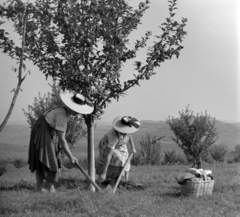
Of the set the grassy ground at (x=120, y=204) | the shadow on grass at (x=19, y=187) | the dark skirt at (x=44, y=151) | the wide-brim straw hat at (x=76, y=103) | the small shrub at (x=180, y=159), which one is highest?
the wide-brim straw hat at (x=76, y=103)

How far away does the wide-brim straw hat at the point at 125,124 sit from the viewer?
664 centimetres

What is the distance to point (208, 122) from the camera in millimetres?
14211

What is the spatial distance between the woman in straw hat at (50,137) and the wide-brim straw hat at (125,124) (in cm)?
68

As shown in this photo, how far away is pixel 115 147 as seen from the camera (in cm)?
699

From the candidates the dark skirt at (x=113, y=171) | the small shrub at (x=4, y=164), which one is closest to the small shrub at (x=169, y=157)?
the small shrub at (x=4, y=164)

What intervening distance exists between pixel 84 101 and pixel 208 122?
8969 millimetres

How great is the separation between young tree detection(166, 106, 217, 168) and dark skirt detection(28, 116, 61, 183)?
28.0 ft

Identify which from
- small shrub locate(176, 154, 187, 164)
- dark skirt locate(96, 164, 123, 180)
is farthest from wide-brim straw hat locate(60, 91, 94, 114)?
small shrub locate(176, 154, 187, 164)

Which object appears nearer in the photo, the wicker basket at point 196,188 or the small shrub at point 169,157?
the wicker basket at point 196,188

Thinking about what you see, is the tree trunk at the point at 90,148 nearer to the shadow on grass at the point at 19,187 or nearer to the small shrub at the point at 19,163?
the shadow on grass at the point at 19,187

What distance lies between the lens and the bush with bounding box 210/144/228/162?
18.0m

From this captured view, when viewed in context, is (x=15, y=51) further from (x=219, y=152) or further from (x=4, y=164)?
(x=219, y=152)

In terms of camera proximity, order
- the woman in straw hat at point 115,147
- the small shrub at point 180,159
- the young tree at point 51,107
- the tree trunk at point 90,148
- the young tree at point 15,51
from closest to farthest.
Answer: the young tree at point 15,51, the woman in straw hat at point 115,147, the tree trunk at point 90,148, the young tree at point 51,107, the small shrub at point 180,159

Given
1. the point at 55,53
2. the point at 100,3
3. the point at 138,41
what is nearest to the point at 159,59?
the point at 138,41
